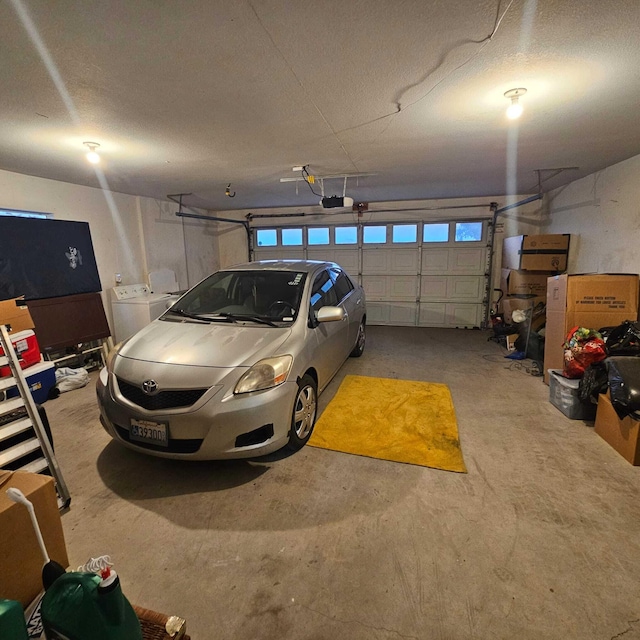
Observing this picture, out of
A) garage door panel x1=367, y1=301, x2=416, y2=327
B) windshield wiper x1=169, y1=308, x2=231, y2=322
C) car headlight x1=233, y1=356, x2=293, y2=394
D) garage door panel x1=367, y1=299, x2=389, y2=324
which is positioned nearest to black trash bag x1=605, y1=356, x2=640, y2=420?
car headlight x1=233, y1=356, x2=293, y2=394

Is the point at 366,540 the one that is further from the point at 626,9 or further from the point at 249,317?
the point at 626,9

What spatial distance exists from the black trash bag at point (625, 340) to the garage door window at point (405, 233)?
13.8ft

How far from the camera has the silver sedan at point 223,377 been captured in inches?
77.5

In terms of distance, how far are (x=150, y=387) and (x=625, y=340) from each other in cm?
385

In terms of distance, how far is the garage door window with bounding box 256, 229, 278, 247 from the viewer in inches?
298

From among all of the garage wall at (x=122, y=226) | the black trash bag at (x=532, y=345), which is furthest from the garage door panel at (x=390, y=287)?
the garage wall at (x=122, y=226)

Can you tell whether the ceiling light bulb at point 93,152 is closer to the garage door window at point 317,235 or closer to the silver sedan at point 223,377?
the silver sedan at point 223,377

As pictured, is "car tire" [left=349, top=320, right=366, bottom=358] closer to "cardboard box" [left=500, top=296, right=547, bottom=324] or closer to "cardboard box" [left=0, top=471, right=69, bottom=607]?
"cardboard box" [left=500, top=296, right=547, bottom=324]

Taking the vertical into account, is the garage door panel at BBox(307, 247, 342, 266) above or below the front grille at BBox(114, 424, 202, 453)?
above

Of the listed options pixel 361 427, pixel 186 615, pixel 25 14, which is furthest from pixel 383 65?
pixel 186 615

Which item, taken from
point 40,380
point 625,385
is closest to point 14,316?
point 40,380

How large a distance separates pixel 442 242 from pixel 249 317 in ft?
17.2

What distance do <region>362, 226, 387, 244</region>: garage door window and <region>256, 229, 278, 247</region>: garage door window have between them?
213cm

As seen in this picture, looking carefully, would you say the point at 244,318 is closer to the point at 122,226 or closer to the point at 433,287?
the point at 122,226
